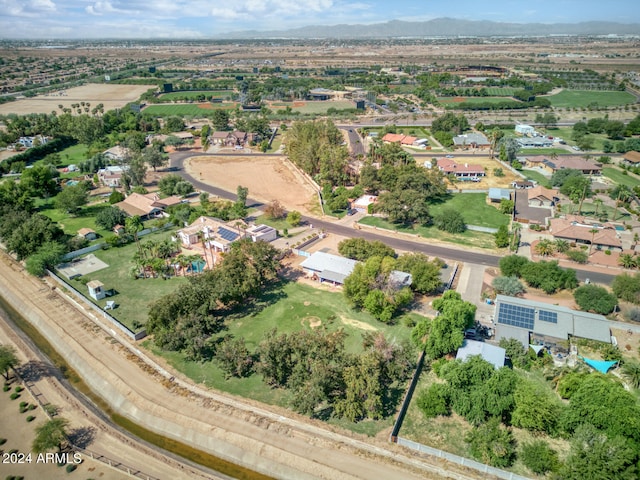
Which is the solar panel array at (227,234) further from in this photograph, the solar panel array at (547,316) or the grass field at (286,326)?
the solar panel array at (547,316)

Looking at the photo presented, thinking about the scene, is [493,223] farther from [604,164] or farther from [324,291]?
[604,164]

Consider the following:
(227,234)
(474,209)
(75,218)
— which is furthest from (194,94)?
(474,209)

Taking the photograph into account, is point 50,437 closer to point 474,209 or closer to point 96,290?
point 96,290

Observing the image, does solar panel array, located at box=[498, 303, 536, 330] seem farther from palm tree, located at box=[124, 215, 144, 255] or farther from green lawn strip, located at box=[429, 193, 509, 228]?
palm tree, located at box=[124, 215, 144, 255]

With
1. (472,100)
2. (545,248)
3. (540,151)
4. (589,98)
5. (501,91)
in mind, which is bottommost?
(545,248)

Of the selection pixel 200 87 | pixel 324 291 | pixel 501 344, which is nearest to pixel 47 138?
pixel 200 87

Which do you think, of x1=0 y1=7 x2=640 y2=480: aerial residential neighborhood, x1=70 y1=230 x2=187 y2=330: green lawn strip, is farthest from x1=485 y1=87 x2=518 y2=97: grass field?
x1=70 y1=230 x2=187 y2=330: green lawn strip

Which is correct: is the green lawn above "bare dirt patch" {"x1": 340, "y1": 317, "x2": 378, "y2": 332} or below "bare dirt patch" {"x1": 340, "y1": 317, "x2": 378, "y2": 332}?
above
